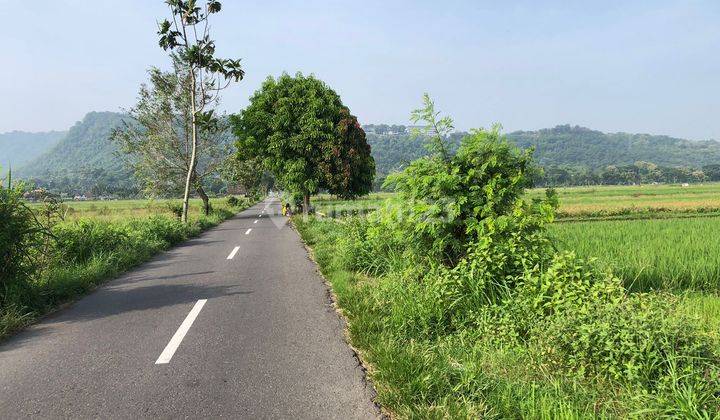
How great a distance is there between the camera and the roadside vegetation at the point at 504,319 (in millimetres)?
3168

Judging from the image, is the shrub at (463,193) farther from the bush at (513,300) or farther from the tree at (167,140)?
the tree at (167,140)

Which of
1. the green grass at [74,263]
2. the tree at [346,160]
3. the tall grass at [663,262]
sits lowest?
the tall grass at [663,262]

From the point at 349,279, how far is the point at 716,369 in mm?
5568

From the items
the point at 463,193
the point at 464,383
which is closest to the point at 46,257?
the point at 463,193

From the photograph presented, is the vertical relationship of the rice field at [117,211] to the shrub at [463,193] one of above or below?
below

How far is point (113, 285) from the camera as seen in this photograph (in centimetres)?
833

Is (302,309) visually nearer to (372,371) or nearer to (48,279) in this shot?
(372,371)

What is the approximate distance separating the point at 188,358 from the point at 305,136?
20.1 metres

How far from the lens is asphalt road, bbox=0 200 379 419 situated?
3352mm

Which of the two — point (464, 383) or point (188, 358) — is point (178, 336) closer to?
point (188, 358)

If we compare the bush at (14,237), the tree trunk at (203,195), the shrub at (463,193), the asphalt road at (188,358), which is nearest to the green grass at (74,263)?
the bush at (14,237)

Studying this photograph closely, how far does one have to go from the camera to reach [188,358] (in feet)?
A: 14.2

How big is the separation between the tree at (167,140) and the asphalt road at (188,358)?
66.8ft

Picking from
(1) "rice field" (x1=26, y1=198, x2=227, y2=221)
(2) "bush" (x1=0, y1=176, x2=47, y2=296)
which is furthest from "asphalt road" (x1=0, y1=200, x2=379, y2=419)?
(1) "rice field" (x1=26, y1=198, x2=227, y2=221)
